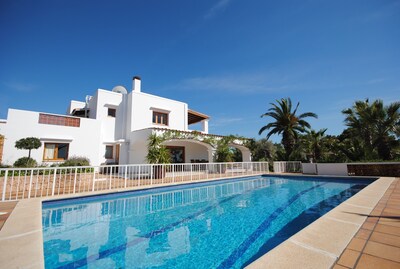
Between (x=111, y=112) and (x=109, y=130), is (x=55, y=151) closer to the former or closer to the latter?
(x=109, y=130)

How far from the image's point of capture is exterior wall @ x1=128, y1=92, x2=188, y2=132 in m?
14.6

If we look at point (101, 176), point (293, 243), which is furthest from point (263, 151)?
point (293, 243)

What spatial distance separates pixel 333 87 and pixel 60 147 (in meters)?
19.4

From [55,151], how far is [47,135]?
45.4 inches

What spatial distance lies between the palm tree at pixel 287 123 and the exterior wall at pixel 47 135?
1570 centimetres

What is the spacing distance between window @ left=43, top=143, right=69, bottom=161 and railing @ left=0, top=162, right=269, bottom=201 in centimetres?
221

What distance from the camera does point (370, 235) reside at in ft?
7.98

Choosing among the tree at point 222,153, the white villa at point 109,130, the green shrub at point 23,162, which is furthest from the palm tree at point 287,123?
the green shrub at point 23,162

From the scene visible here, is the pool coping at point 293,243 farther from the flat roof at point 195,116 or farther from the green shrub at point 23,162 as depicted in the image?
the flat roof at point 195,116

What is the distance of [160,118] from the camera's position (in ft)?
54.2

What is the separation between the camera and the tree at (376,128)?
12398 mm

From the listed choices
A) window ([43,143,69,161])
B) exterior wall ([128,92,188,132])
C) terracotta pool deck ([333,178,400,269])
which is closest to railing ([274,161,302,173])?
exterior wall ([128,92,188,132])

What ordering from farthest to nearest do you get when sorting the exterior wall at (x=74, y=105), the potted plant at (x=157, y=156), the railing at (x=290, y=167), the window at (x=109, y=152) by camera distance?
the exterior wall at (x=74, y=105)
the railing at (x=290, y=167)
the window at (x=109, y=152)
the potted plant at (x=157, y=156)

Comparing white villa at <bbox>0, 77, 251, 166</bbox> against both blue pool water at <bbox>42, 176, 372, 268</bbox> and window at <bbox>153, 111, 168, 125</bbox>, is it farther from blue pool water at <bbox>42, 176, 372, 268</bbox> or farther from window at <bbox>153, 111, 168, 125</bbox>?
blue pool water at <bbox>42, 176, 372, 268</bbox>
